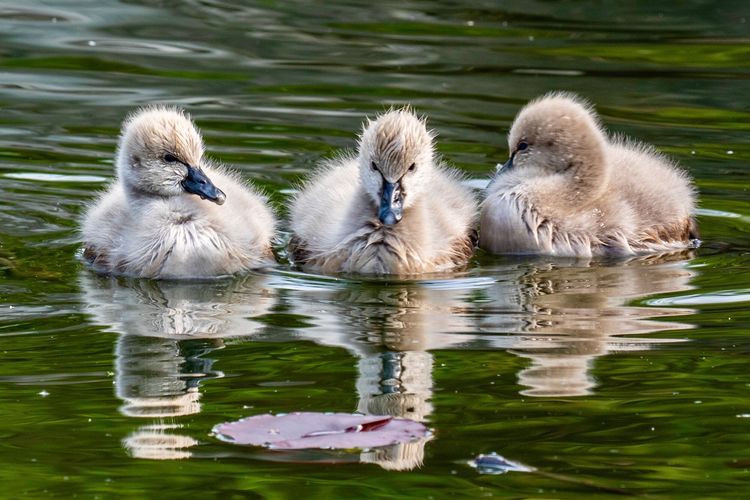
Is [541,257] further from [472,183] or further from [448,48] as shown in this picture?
[448,48]

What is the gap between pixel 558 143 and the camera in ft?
29.4

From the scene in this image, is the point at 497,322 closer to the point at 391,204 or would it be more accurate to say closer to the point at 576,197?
the point at 391,204

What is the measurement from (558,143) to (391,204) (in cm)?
147

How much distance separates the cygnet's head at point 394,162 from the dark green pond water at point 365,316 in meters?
0.43

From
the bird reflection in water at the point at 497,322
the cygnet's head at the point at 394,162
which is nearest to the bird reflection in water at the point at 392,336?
the bird reflection in water at the point at 497,322

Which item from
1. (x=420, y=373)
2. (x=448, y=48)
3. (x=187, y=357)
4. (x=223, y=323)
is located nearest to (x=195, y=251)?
(x=223, y=323)

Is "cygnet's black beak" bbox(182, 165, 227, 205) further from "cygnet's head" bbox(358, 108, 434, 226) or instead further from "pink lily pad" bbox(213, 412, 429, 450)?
"pink lily pad" bbox(213, 412, 429, 450)

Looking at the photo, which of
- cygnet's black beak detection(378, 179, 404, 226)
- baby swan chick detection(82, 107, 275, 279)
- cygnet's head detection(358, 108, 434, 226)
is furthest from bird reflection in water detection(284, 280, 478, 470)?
baby swan chick detection(82, 107, 275, 279)

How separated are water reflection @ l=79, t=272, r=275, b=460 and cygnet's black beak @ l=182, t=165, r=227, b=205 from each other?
46 centimetres

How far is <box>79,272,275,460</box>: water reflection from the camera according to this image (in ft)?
17.8

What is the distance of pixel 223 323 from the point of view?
6992mm

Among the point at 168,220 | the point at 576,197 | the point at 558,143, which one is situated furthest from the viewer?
the point at 558,143

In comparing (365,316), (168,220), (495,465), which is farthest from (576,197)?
(495,465)

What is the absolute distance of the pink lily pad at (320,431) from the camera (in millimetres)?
5168
